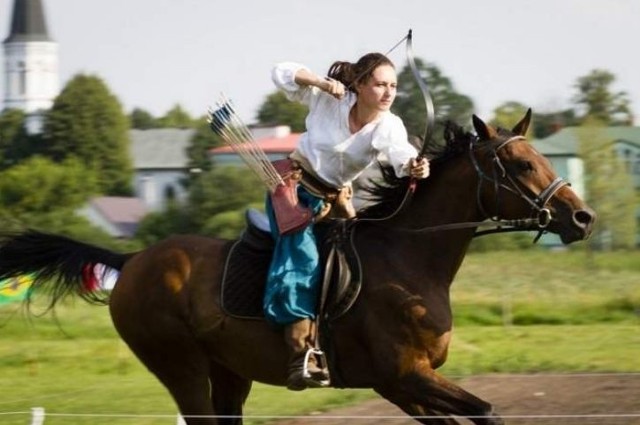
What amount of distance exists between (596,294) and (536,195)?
2289 centimetres

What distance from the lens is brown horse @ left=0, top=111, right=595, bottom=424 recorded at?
841 centimetres

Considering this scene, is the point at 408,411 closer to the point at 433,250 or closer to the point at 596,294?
the point at 433,250

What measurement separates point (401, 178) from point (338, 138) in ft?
1.56

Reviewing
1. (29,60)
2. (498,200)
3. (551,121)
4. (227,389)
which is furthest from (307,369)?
(29,60)

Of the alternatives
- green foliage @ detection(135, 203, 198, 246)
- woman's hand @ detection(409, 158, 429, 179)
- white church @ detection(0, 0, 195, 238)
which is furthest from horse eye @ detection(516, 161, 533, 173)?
white church @ detection(0, 0, 195, 238)

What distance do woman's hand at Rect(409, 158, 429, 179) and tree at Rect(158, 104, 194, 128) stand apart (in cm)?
13142

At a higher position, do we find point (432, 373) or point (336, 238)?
point (336, 238)

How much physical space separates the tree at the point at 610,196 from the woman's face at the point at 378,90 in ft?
149

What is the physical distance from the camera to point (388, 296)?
8.56 metres

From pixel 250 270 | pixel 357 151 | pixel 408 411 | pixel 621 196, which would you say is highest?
pixel 357 151

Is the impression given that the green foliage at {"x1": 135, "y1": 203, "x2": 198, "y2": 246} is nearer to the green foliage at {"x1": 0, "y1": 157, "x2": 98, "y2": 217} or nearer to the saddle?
the green foliage at {"x1": 0, "y1": 157, "x2": 98, "y2": 217}

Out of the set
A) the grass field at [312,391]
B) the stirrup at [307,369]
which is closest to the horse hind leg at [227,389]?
the stirrup at [307,369]

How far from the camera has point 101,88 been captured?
9456 cm

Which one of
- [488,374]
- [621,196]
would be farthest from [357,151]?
[621,196]
